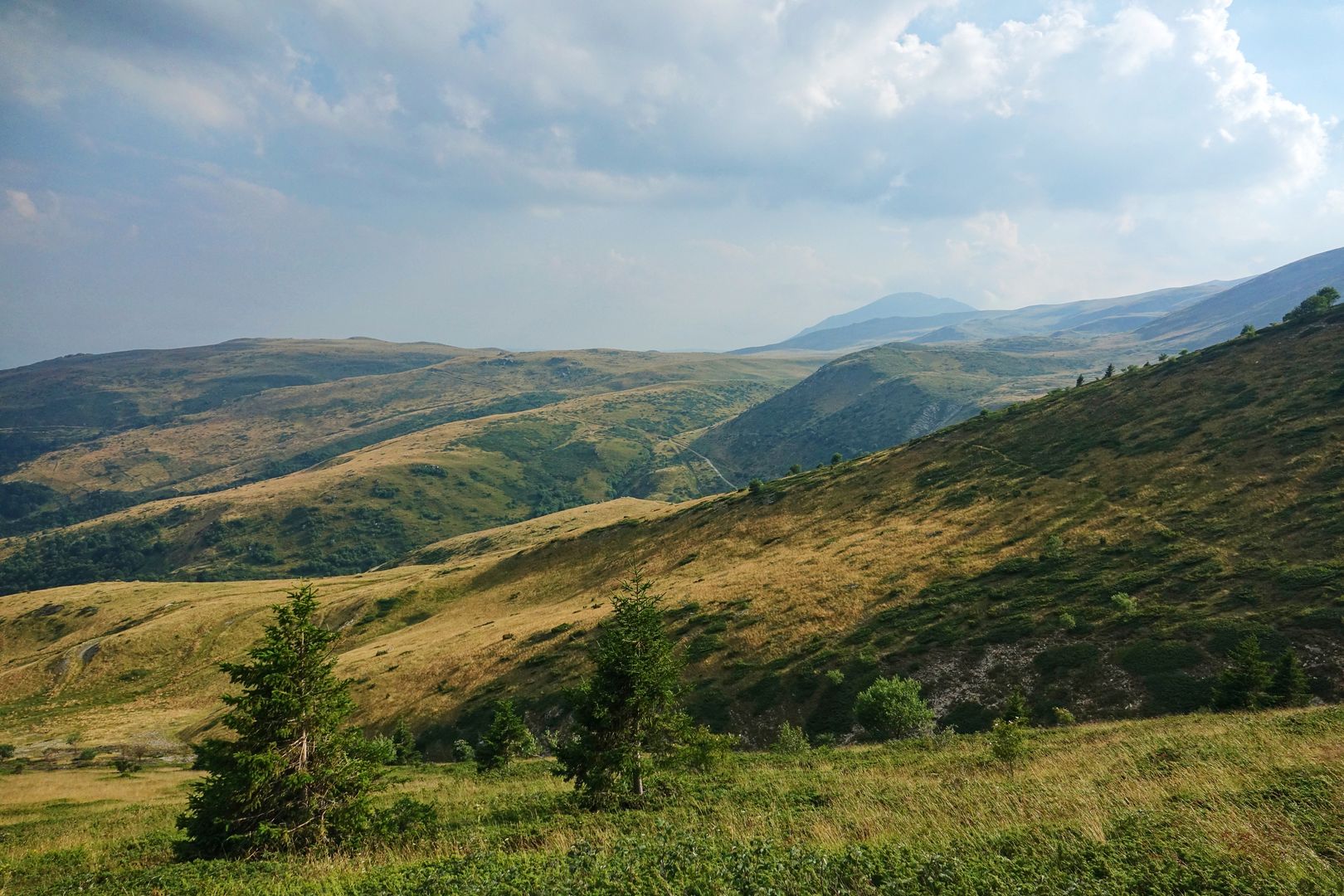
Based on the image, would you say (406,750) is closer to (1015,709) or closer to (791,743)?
(791,743)

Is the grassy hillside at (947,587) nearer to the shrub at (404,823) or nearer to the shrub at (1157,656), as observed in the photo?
the shrub at (1157,656)

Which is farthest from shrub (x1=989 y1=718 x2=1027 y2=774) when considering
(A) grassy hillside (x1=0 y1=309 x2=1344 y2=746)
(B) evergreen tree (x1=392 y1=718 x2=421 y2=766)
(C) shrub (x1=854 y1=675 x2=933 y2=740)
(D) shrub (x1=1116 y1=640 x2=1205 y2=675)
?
(B) evergreen tree (x1=392 y1=718 x2=421 y2=766)

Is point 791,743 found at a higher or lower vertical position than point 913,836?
lower

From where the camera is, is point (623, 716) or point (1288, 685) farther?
point (1288, 685)

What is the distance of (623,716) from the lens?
17.8 meters

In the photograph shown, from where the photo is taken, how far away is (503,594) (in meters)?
88.8

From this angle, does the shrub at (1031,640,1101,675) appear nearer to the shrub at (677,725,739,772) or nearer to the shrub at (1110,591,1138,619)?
the shrub at (1110,591,1138,619)

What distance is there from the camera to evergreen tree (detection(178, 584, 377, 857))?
46.3ft

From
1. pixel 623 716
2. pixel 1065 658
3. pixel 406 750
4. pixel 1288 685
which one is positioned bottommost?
pixel 406 750

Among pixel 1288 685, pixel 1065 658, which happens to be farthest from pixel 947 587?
pixel 1288 685

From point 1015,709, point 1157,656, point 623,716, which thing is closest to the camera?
point 623,716

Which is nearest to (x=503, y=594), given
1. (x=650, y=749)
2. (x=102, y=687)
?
(x=102, y=687)

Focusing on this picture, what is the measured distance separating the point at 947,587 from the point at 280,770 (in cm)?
4527

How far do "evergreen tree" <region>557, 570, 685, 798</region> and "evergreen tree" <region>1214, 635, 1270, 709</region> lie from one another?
24804mm
